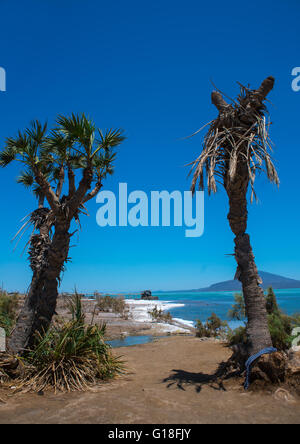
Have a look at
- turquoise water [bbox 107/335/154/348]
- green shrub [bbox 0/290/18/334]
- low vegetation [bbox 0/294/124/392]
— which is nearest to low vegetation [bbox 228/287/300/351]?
low vegetation [bbox 0/294/124/392]

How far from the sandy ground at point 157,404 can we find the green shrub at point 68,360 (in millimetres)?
379

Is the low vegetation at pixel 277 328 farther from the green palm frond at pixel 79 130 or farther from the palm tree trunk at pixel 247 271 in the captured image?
the green palm frond at pixel 79 130

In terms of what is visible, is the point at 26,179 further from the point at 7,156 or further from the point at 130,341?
the point at 130,341

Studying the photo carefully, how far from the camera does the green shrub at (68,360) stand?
6.58 metres

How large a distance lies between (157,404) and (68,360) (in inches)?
97.7

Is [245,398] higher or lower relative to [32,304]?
lower

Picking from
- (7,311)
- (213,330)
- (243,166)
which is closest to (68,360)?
(243,166)

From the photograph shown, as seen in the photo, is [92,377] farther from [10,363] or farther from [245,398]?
[245,398]

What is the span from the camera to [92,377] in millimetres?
A: 7047

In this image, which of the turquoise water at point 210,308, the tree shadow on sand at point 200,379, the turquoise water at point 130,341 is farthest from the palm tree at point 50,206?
the turquoise water at point 210,308

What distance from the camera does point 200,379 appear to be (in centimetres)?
748

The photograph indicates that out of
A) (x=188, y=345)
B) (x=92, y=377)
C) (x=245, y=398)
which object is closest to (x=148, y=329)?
(x=188, y=345)

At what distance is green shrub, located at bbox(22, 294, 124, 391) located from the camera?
21.6 feet
